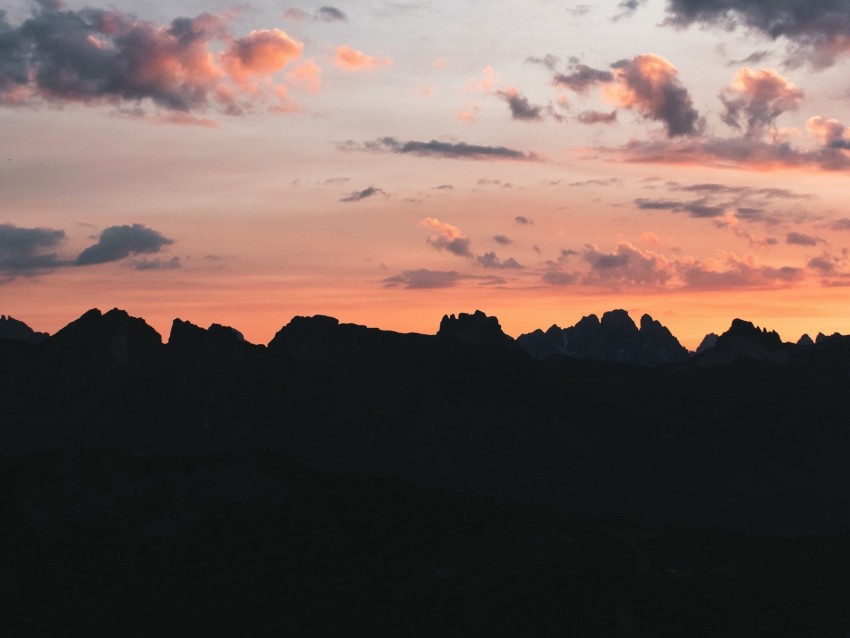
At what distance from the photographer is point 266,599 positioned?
174375 mm

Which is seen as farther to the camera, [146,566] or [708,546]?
[708,546]

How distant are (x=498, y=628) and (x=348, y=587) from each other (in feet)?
72.1

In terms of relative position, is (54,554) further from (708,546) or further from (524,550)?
(708,546)

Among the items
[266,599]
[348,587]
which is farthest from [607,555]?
[266,599]

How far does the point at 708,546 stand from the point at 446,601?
49.9m

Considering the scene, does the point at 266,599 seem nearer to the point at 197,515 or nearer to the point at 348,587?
the point at 348,587

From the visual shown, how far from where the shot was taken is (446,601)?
571 ft

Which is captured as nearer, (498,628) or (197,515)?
(498,628)

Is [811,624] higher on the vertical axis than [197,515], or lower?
lower

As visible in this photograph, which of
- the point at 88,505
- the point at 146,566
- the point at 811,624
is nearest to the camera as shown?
the point at 811,624

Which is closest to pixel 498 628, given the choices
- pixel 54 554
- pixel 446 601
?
pixel 446 601

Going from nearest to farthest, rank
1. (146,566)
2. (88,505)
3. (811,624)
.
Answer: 1. (811,624)
2. (146,566)
3. (88,505)

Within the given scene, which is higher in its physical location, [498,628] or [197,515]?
[197,515]

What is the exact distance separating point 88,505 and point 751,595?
4045 inches
